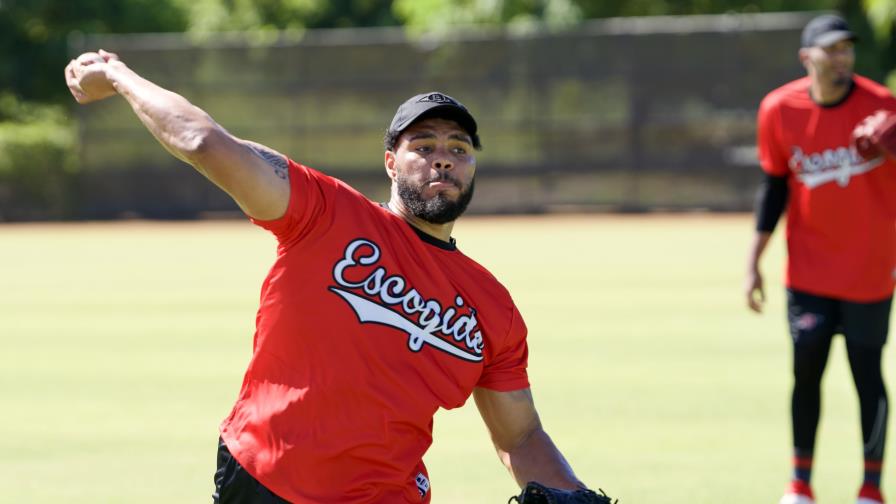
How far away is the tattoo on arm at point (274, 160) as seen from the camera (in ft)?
12.3

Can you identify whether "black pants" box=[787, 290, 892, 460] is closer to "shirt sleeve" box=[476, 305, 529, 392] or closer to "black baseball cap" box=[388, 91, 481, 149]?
"shirt sleeve" box=[476, 305, 529, 392]

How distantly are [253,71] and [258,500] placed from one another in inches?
1008

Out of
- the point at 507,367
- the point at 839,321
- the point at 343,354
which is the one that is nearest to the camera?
the point at 343,354

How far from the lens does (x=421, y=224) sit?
414 centimetres

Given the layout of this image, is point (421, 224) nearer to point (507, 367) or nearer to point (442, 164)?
point (442, 164)

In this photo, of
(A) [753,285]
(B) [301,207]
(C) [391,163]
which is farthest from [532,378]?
(B) [301,207]

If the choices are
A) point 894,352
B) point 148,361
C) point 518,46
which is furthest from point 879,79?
point 148,361

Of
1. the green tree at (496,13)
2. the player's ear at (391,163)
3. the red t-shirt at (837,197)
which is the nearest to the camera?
the player's ear at (391,163)

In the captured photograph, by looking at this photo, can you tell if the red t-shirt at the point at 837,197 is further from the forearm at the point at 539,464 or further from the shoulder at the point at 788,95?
the forearm at the point at 539,464

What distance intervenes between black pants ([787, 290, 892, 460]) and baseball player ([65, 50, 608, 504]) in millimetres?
3176

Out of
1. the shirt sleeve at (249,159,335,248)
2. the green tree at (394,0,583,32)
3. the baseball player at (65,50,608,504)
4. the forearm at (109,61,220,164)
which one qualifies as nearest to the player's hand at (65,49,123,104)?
the baseball player at (65,50,608,504)

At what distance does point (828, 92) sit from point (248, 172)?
4402mm

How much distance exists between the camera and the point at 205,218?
28969 mm

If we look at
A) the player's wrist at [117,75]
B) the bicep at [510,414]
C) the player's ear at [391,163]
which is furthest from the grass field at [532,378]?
the player's wrist at [117,75]
